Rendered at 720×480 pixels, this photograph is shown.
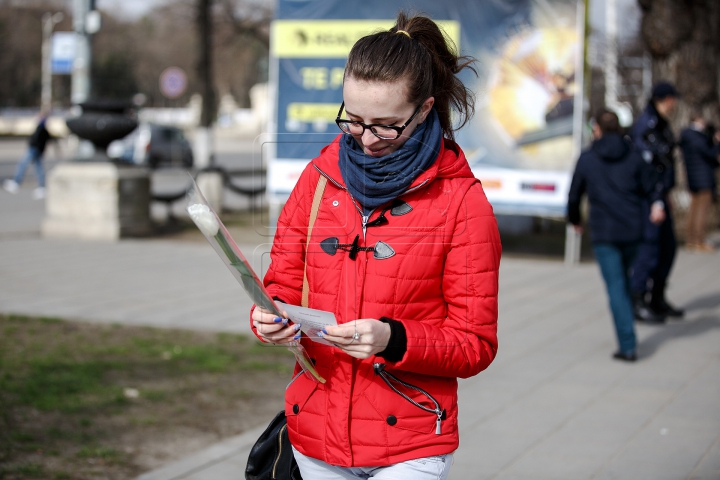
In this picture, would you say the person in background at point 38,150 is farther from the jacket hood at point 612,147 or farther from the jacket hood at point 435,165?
the jacket hood at point 435,165

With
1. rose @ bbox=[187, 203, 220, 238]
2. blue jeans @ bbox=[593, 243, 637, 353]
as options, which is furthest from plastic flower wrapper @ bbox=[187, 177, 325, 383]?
blue jeans @ bbox=[593, 243, 637, 353]

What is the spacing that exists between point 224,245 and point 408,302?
21.1 inches

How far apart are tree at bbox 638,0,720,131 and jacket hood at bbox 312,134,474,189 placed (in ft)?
39.2

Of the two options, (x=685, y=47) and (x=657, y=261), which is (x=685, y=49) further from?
(x=657, y=261)

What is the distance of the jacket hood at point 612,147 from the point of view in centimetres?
679

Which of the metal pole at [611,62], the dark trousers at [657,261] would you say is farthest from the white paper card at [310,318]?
the metal pole at [611,62]

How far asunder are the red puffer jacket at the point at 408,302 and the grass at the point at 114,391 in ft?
8.20

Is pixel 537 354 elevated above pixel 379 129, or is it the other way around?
pixel 379 129

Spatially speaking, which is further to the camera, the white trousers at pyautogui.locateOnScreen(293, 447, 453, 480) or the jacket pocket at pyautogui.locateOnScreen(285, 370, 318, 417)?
the jacket pocket at pyautogui.locateOnScreen(285, 370, 318, 417)

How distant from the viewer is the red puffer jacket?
2213mm

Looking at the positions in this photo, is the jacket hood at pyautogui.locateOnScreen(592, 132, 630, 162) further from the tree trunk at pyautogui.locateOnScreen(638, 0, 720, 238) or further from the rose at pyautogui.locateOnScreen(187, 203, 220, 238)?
the tree trunk at pyautogui.locateOnScreen(638, 0, 720, 238)

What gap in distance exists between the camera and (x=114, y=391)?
568 cm

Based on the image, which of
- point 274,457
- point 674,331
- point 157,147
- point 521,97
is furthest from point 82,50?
point 157,147

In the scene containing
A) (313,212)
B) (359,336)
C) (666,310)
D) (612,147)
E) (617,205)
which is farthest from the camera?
(666,310)
